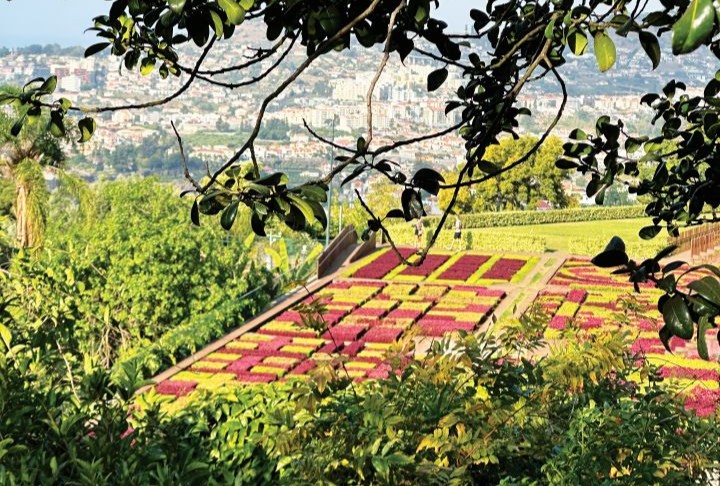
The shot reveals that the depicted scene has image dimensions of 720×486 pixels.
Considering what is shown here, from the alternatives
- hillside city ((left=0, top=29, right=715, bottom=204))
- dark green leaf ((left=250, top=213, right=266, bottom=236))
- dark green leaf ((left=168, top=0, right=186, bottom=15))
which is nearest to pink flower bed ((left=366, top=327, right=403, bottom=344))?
dark green leaf ((left=250, top=213, right=266, bottom=236))

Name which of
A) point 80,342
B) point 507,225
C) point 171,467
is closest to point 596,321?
point 80,342

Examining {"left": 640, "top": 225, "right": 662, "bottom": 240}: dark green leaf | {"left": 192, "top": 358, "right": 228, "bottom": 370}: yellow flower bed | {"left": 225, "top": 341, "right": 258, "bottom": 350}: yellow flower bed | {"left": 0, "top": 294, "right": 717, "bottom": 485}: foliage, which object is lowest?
{"left": 225, "top": 341, "right": 258, "bottom": 350}: yellow flower bed

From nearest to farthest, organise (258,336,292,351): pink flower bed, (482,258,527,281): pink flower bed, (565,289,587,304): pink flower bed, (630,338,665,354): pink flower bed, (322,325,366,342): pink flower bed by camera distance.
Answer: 1. (630,338,665,354): pink flower bed
2. (258,336,292,351): pink flower bed
3. (322,325,366,342): pink flower bed
4. (565,289,587,304): pink flower bed
5. (482,258,527,281): pink flower bed

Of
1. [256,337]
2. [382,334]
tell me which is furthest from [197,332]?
[382,334]

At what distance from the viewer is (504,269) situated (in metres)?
24.5

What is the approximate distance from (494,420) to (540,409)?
0.41 metres

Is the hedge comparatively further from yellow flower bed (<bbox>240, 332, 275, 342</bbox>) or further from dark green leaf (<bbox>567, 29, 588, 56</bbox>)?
dark green leaf (<bbox>567, 29, 588, 56</bbox>)

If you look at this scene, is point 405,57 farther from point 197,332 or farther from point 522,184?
point 522,184

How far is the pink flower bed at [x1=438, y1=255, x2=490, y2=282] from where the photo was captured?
2358 centimetres

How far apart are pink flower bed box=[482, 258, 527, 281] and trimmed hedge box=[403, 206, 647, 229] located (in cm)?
962

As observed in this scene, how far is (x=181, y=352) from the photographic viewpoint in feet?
53.9

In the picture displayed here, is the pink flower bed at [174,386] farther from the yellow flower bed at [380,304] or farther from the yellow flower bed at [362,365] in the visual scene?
the yellow flower bed at [380,304]

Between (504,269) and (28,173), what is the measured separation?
1070 centimetres

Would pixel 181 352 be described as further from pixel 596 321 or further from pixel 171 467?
pixel 171 467
